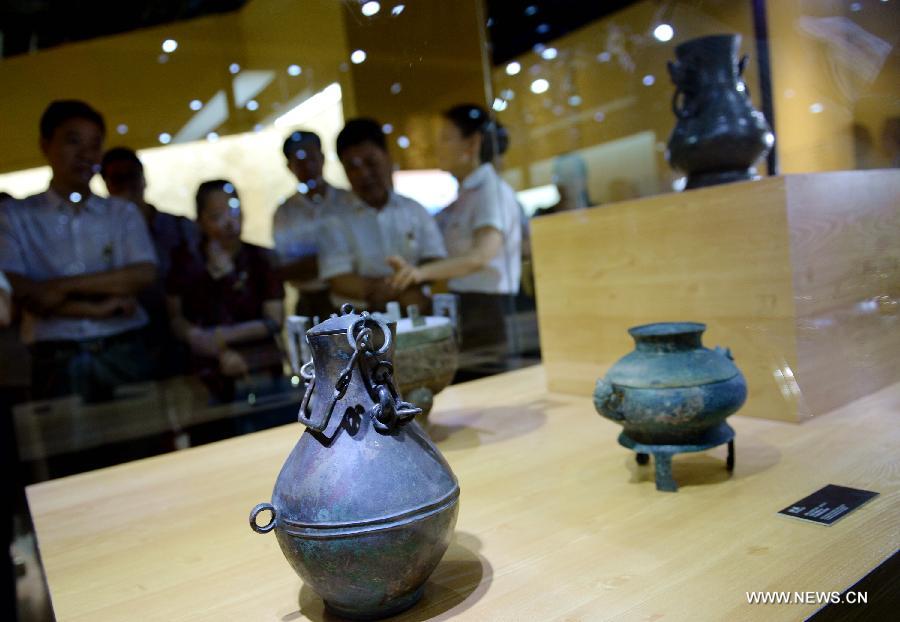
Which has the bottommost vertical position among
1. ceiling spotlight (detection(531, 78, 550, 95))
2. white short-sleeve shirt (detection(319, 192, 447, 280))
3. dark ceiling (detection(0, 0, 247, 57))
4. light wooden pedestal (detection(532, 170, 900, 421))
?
light wooden pedestal (detection(532, 170, 900, 421))

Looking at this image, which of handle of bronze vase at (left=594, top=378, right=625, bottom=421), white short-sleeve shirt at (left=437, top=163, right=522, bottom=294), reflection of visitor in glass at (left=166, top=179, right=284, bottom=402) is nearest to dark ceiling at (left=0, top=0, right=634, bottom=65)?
reflection of visitor in glass at (left=166, top=179, right=284, bottom=402)

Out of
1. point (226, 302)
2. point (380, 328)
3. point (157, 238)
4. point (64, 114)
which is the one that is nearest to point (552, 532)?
point (380, 328)

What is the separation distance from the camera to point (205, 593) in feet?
3.79

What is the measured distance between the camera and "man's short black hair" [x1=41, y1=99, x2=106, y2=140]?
240 cm

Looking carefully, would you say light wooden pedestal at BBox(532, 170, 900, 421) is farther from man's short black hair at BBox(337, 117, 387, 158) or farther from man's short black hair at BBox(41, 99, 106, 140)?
man's short black hair at BBox(41, 99, 106, 140)

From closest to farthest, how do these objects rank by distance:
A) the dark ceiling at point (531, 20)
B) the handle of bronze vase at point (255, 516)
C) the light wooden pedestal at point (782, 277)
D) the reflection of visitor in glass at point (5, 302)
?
the handle of bronze vase at point (255, 516)
the light wooden pedestal at point (782, 277)
the reflection of visitor in glass at point (5, 302)
the dark ceiling at point (531, 20)

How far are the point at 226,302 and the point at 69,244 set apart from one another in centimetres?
57

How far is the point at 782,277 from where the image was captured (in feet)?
5.62

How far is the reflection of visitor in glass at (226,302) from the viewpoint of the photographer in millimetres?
2613

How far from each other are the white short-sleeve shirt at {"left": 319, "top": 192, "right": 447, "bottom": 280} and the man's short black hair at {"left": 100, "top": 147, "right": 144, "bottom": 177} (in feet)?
2.33

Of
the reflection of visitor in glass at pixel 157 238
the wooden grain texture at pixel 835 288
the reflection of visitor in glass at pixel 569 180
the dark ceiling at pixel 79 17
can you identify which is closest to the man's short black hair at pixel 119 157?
the reflection of visitor in glass at pixel 157 238

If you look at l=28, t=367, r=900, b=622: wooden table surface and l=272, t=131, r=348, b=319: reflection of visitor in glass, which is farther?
l=272, t=131, r=348, b=319: reflection of visitor in glass

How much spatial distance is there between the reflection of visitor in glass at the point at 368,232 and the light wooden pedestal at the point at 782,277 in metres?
1.06

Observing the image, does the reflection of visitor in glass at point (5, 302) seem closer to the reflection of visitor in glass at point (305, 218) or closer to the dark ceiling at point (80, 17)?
the dark ceiling at point (80, 17)
